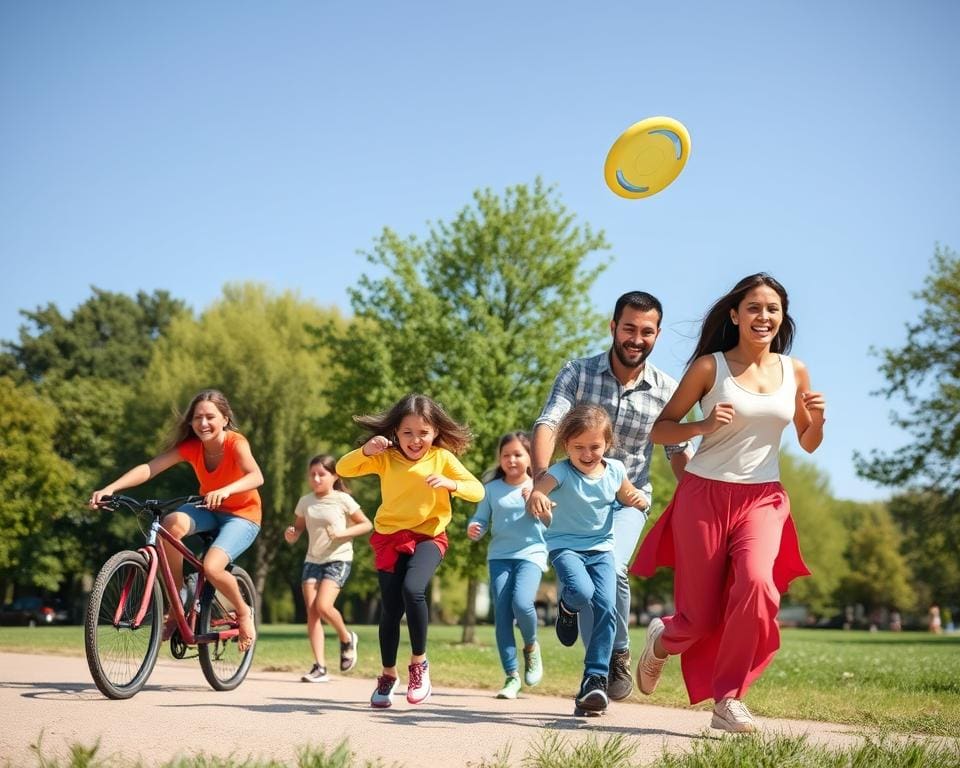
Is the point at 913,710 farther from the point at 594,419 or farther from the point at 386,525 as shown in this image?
the point at 386,525

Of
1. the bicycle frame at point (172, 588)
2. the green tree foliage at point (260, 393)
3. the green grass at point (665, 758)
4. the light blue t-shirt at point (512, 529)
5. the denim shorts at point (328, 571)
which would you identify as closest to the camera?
the green grass at point (665, 758)

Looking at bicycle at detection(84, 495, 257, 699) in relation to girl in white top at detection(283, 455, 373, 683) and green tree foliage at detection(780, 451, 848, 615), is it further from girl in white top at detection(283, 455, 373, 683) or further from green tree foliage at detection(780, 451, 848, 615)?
green tree foliage at detection(780, 451, 848, 615)

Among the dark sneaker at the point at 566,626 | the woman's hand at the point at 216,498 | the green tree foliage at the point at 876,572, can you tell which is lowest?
the green tree foliage at the point at 876,572

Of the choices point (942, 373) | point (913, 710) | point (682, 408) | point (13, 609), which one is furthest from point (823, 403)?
point (13, 609)

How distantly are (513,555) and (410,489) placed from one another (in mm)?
2040

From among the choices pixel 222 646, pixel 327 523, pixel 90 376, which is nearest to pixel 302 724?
pixel 222 646

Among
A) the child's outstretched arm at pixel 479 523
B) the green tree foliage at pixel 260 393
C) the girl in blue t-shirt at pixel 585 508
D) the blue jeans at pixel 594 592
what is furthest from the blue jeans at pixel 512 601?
the green tree foliage at pixel 260 393

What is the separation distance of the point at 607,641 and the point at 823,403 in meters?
2.10

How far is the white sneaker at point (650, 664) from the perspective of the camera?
20.9 feet

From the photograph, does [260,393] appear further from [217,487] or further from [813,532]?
[813,532]

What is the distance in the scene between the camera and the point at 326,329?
1180 inches

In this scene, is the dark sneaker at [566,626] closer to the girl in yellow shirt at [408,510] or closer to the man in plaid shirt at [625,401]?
the man in plaid shirt at [625,401]

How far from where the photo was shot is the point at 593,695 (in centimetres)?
670

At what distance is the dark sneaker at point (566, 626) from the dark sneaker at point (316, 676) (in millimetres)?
3640
